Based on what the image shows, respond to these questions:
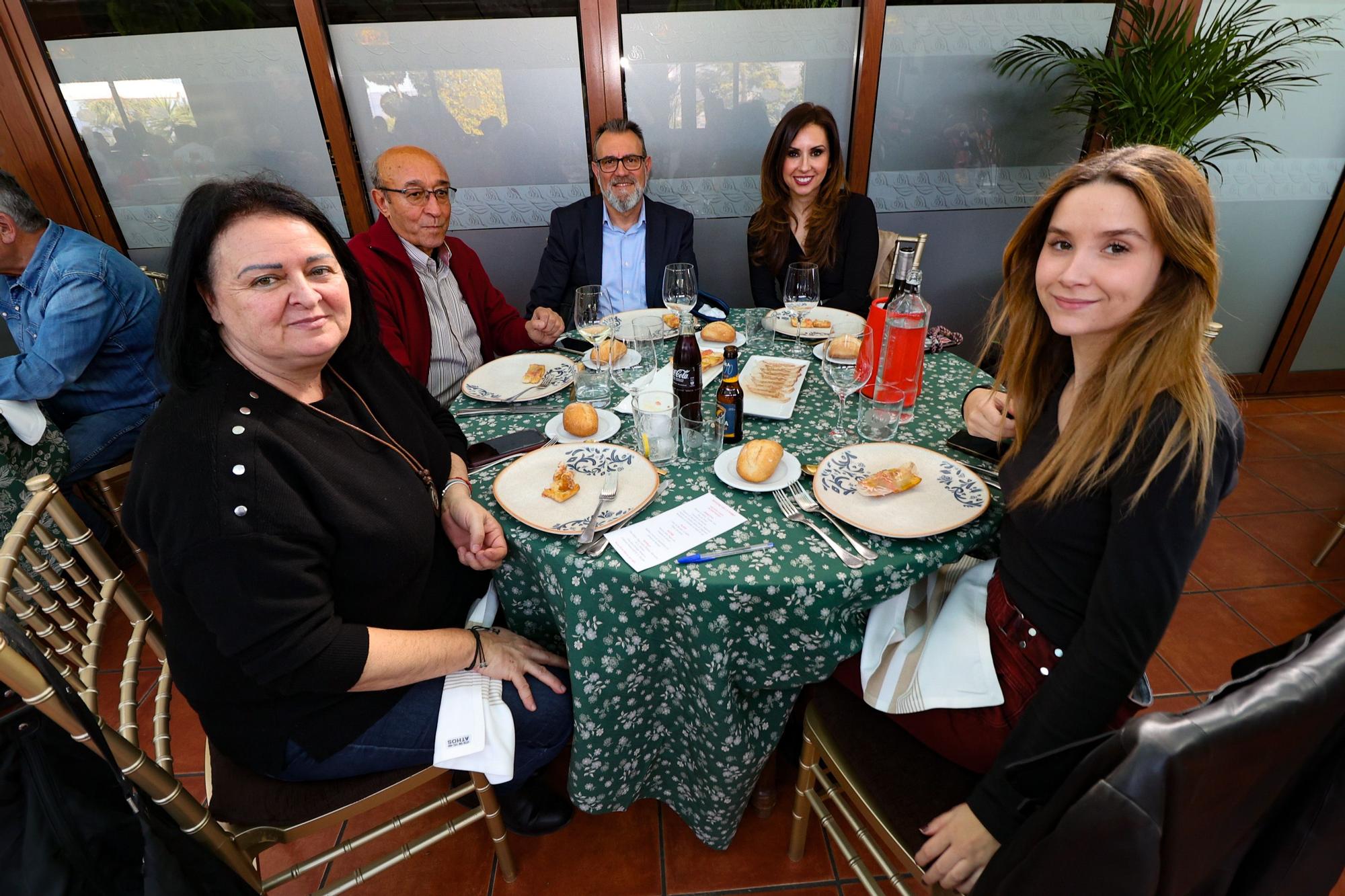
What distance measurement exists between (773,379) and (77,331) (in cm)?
238

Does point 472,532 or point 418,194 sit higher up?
point 418,194

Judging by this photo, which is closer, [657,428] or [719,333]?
[657,428]

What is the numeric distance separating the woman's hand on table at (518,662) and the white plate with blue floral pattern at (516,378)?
27.2 inches

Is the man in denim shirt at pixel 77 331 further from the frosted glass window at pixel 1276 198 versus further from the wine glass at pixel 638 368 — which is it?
the frosted glass window at pixel 1276 198

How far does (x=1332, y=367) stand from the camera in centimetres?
376

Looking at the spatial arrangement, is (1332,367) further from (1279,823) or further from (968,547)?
(1279,823)

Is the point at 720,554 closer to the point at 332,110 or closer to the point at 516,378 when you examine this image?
the point at 516,378

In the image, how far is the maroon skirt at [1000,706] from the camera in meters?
1.06

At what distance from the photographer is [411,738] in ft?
Answer: 3.80

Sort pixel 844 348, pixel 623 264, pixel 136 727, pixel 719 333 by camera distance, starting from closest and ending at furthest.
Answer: pixel 136 727
pixel 844 348
pixel 719 333
pixel 623 264

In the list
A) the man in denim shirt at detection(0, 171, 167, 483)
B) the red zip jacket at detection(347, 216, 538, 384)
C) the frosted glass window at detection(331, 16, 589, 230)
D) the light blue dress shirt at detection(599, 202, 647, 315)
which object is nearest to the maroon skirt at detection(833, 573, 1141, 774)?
the red zip jacket at detection(347, 216, 538, 384)

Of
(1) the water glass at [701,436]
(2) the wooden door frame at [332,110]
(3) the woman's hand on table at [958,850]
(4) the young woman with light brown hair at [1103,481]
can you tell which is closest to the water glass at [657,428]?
(1) the water glass at [701,436]

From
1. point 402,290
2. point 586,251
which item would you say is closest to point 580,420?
point 402,290

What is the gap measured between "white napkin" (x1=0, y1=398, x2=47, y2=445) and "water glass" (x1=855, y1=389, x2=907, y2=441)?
2588 millimetres
